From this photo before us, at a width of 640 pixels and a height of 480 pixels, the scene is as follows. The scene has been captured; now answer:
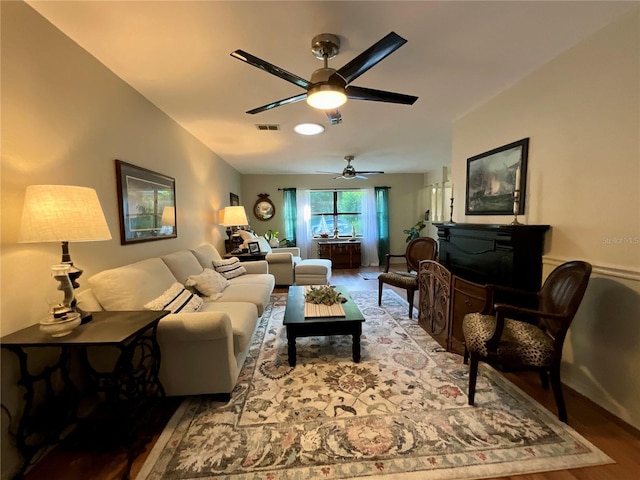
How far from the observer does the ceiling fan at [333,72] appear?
1.49 m

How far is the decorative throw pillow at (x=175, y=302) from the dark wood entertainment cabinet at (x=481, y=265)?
7.20 ft

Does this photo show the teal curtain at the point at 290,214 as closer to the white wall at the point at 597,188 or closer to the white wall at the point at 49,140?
the white wall at the point at 49,140

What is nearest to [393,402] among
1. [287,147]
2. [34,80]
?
[34,80]

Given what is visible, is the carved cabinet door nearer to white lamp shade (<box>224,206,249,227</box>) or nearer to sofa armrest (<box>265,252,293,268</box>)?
sofa armrest (<box>265,252,293,268</box>)

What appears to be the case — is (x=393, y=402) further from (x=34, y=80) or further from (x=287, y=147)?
(x=287, y=147)

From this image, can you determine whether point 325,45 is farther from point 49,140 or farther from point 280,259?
point 280,259

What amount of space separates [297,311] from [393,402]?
Answer: 1061 mm

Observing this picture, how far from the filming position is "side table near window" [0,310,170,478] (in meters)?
1.34

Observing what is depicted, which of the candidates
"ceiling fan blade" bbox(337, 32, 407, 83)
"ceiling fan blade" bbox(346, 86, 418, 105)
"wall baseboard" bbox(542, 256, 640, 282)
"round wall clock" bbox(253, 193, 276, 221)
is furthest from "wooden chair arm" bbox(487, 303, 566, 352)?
"round wall clock" bbox(253, 193, 276, 221)

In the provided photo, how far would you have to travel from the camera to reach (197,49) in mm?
1835

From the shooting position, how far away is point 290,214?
693 cm

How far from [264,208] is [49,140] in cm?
531

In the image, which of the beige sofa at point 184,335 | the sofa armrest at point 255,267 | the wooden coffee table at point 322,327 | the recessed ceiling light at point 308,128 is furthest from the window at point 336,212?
the beige sofa at point 184,335

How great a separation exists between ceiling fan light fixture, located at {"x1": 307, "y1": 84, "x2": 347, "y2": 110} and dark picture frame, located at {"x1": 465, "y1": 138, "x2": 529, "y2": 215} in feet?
5.49
